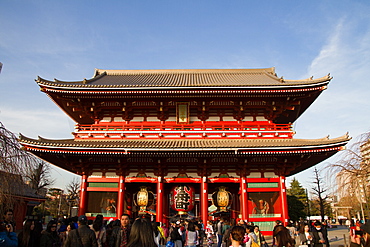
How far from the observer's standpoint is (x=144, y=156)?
15.9 metres

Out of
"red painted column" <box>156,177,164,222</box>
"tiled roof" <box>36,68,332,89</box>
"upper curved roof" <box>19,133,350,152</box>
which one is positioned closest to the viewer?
"upper curved roof" <box>19,133,350,152</box>

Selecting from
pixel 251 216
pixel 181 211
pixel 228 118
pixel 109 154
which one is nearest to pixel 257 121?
pixel 228 118

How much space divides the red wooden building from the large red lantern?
58 millimetres

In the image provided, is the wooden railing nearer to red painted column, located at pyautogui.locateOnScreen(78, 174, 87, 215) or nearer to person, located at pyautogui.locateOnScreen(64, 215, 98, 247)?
red painted column, located at pyautogui.locateOnScreen(78, 174, 87, 215)

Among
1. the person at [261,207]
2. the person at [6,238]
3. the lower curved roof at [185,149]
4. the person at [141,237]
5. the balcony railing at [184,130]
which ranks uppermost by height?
the balcony railing at [184,130]

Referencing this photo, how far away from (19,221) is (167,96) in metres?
20.9

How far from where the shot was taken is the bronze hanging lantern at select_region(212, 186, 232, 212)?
16.9m

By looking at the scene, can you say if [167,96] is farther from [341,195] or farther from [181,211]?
[341,195]

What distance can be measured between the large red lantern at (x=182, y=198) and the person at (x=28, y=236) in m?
10.5

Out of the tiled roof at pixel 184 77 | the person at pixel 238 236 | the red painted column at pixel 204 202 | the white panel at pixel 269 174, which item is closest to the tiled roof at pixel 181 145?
the white panel at pixel 269 174

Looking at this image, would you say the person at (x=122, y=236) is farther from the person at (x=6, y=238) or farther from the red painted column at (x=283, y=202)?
the red painted column at (x=283, y=202)

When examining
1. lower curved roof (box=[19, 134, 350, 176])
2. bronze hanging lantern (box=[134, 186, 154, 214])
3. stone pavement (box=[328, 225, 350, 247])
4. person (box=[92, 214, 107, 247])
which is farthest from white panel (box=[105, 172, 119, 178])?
stone pavement (box=[328, 225, 350, 247])

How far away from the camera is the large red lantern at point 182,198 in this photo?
16500mm

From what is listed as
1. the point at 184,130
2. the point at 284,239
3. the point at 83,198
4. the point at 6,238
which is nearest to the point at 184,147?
the point at 184,130
